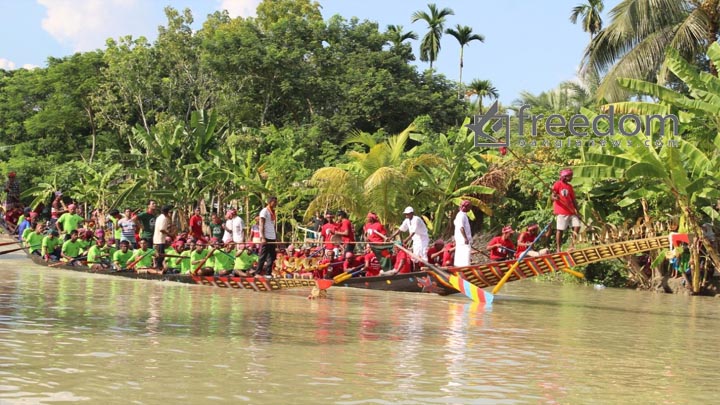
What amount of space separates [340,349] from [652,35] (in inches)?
639

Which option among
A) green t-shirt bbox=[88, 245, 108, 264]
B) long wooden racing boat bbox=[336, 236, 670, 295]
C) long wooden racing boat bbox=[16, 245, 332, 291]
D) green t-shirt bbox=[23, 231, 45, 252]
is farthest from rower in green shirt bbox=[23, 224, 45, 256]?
long wooden racing boat bbox=[336, 236, 670, 295]

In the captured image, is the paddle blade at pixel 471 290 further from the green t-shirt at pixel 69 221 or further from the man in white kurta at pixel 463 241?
the green t-shirt at pixel 69 221

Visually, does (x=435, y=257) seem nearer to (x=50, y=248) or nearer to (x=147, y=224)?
(x=147, y=224)

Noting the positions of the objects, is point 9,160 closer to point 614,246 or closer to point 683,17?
point 683,17

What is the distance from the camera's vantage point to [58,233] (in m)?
21.3

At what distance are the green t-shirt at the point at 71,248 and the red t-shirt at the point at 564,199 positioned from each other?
10.2m

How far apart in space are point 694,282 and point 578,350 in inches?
347

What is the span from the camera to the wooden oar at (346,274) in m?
14.6

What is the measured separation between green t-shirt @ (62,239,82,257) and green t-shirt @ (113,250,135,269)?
1879 mm

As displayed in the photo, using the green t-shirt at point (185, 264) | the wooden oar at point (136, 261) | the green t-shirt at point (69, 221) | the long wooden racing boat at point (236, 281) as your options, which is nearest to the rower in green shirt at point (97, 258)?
the long wooden racing boat at point (236, 281)

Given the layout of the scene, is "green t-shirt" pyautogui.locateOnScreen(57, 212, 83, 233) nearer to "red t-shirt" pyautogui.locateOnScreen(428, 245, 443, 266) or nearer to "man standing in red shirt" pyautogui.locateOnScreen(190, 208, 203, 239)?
"man standing in red shirt" pyautogui.locateOnScreen(190, 208, 203, 239)

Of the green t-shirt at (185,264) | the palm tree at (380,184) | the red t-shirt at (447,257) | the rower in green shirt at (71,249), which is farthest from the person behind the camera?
the palm tree at (380,184)

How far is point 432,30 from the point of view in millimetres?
47594

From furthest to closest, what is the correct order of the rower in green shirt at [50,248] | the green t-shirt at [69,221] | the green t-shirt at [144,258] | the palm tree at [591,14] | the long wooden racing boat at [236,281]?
1. the palm tree at [591,14]
2. the green t-shirt at [69,221]
3. the rower in green shirt at [50,248]
4. the green t-shirt at [144,258]
5. the long wooden racing boat at [236,281]
